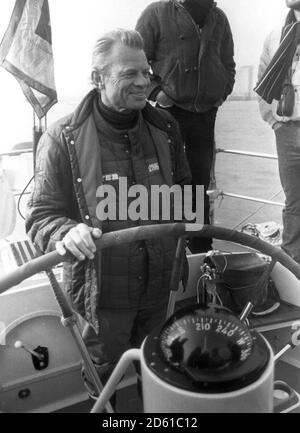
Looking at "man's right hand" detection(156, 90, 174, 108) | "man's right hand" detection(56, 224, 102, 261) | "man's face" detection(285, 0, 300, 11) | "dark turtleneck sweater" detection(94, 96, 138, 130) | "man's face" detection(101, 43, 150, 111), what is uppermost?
"man's face" detection(285, 0, 300, 11)

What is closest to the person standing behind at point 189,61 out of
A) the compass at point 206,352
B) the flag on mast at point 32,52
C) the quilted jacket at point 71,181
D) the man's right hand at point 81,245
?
the flag on mast at point 32,52

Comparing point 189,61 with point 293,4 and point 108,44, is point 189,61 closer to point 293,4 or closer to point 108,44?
point 293,4

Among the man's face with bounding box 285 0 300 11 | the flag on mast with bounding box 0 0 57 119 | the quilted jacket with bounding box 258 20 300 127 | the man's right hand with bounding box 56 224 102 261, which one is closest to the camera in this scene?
the man's right hand with bounding box 56 224 102 261

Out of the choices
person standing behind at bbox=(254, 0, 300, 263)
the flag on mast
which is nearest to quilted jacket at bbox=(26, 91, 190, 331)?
the flag on mast

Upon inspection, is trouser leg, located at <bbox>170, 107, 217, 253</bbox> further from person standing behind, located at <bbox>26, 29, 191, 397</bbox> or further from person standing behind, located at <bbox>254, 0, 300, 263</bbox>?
person standing behind, located at <bbox>26, 29, 191, 397</bbox>

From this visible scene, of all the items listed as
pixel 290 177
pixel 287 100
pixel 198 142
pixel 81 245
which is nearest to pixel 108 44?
pixel 81 245

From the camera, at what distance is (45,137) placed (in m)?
1.29

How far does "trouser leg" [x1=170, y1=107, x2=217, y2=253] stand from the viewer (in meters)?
2.30

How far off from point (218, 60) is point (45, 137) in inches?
52.5

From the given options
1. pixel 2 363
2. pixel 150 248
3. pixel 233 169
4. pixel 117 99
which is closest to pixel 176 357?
pixel 150 248

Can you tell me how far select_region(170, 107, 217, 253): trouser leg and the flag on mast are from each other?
61 centimetres

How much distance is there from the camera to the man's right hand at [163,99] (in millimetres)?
2229

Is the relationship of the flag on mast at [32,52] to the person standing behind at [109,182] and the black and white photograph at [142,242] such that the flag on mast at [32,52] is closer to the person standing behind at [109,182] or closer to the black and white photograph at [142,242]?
the black and white photograph at [142,242]

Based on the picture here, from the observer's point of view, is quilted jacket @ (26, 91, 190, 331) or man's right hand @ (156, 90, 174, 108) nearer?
quilted jacket @ (26, 91, 190, 331)
